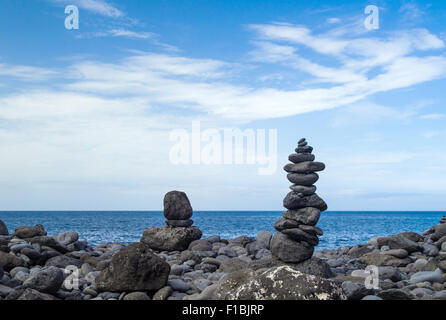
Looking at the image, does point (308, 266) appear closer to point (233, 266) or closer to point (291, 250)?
point (291, 250)

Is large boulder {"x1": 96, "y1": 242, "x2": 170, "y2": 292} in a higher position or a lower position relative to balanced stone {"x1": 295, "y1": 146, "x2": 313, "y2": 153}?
lower

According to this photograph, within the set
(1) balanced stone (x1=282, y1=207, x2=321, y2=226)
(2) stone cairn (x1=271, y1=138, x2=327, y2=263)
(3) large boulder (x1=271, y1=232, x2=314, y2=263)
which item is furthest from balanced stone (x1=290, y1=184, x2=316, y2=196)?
(3) large boulder (x1=271, y1=232, x2=314, y2=263)

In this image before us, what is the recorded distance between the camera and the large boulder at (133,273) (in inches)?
418

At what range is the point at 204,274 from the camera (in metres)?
13.9

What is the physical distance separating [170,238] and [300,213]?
6.72 m

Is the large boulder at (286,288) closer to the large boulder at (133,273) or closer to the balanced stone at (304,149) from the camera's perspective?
the large boulder at (133,273)

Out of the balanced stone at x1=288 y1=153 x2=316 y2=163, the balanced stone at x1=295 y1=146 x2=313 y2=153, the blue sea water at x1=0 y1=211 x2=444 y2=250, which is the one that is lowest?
the blue sea water at x1=0 y1=211 x2=444 y2=250

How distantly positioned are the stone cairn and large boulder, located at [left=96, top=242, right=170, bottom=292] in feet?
14.3

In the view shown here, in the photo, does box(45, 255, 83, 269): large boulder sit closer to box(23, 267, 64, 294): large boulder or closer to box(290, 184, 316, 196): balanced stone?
box(23, 267, 64, 294): large boulder

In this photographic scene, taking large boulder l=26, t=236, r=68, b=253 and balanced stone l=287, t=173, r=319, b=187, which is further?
large boulder l=26, t=236, r=68, b=253

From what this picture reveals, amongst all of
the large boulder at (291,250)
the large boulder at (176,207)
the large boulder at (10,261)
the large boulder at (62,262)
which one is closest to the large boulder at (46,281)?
the large boulder at (10,261)

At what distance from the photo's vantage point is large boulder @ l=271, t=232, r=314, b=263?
45.1 feet

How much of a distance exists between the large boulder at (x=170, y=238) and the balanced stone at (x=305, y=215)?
5.94 m
